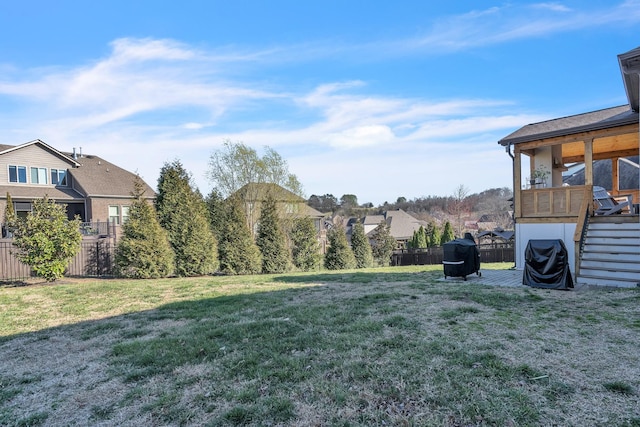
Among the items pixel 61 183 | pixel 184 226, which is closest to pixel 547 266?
pixel 184 226

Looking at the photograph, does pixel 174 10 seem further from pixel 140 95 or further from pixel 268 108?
pixel 268 108

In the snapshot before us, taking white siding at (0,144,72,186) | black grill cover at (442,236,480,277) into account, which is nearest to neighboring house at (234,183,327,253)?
white siding at (0,144,72,186)

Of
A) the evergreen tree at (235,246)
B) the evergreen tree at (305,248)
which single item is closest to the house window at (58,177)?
the evergreen tree at (235,246)

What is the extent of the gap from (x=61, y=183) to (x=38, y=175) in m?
1.30

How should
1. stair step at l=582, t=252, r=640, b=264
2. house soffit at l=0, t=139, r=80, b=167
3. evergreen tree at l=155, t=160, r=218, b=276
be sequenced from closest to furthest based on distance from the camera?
stair step at l=582, t=252, r=640, b=264, evergreen tree at l=155, t=160, r=218, b=276, house soffit at l=0, t=139, r=80, b=167

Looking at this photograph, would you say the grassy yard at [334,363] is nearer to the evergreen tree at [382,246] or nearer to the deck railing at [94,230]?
the deck railing at [94,230]

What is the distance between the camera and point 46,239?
9859mm

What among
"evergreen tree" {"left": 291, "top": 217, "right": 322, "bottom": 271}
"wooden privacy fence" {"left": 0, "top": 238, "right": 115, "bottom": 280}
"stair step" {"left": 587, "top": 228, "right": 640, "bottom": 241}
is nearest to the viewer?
"stair step" {"left": 587, "top": 228, "right": 640, "bottom": 241}

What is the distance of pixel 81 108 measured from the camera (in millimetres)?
13312

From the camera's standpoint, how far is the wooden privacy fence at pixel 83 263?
1271cm

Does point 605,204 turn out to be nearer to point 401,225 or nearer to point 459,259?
point 459,259

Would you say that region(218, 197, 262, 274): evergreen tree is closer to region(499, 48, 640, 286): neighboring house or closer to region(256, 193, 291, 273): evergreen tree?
region(256, 193, 291, 273): evergreen tree

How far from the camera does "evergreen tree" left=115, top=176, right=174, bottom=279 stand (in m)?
11.2

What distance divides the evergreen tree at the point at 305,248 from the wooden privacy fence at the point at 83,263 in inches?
287
